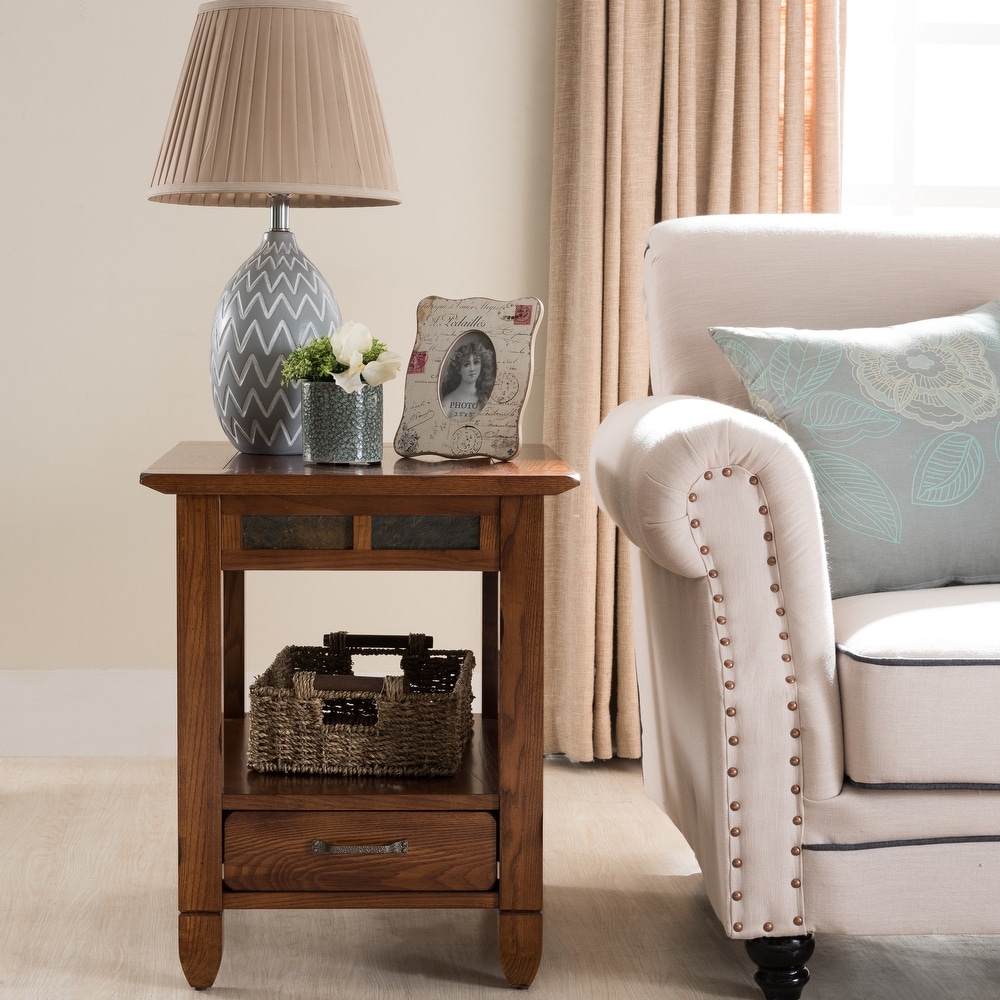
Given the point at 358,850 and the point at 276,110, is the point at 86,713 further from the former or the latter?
the point at 276,110

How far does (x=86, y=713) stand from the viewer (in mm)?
2396

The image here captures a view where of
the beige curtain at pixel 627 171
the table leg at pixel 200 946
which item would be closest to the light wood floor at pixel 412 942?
the table leg at pixel 200 946

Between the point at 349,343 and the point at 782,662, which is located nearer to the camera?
the point at 782,662

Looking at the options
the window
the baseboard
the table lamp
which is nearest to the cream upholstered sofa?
the table lamp

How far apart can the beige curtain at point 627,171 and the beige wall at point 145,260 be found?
138mm

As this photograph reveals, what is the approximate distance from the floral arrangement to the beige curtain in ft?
2.79

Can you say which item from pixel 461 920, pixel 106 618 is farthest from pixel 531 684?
pixel 106 618

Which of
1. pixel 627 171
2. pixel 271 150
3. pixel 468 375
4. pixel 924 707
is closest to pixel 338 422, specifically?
Result: pixel 468 375

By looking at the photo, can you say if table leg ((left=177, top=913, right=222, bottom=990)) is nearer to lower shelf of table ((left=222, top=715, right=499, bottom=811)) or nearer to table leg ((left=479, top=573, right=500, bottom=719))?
lower shelf of table ((left=222, top=715, right=499, bottom=811))

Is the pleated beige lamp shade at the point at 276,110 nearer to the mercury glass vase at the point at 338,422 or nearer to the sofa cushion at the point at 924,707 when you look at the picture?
the mercury glass vase at the point at 338,422

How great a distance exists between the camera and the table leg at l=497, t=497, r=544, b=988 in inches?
56.6

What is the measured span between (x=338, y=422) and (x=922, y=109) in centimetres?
172

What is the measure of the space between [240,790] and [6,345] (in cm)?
131

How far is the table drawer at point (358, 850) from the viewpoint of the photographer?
4.71ft
